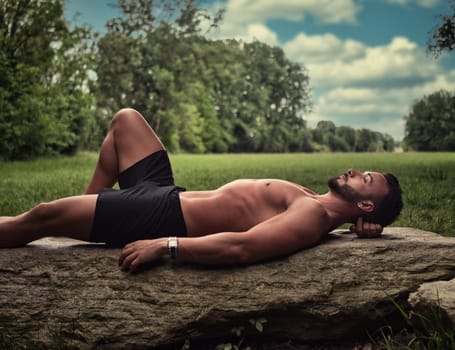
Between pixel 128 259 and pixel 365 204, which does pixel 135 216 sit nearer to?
pixel 128 259

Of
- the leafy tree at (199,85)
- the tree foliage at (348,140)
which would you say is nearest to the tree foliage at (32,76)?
the leafy tree at (199,85)

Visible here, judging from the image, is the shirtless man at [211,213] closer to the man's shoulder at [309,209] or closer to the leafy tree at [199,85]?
the man's shoulder at [309,209]

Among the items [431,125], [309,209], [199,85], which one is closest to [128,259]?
[309,209]

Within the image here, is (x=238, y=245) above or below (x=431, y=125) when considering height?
below

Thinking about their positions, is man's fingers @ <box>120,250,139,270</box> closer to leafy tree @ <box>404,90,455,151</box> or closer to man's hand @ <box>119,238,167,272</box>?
man's hand @ <box>119,238,167,272</box>

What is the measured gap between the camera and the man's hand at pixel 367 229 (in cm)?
427

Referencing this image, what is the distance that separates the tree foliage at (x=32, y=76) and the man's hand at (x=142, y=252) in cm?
2121

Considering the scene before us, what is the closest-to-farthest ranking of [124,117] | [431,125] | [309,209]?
1. [309,209]
2. [124,117]
3. [431,125]

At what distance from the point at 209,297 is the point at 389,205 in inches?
63.7

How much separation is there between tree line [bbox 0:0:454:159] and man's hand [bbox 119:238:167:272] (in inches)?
835

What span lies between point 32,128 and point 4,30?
474 cm

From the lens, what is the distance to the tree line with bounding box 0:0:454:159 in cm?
2514

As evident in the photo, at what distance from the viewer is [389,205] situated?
4156mm

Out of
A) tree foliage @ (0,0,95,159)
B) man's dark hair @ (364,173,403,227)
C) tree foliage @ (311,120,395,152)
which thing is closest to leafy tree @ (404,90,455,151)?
tree foliage @ (311,120,395,152)
